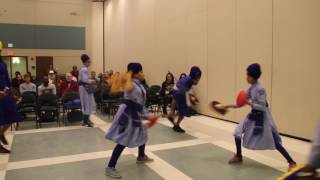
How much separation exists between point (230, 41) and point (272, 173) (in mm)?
4284

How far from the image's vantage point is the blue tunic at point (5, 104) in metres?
5.05

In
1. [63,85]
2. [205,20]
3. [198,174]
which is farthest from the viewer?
[63,85]

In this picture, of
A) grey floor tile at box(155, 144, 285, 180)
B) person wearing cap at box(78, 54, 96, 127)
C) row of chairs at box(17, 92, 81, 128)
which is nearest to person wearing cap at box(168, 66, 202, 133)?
grey floor tile at box(155, 144, 285, 180)

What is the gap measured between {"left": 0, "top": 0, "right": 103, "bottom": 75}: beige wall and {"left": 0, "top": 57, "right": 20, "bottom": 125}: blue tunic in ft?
38.9

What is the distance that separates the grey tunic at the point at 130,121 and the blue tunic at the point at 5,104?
207cm

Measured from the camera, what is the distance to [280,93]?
21.3 ft

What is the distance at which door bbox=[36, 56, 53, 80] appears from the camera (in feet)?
53.7

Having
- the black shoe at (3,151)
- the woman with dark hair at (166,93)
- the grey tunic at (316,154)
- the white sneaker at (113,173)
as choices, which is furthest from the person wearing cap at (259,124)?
the woman with dark hair at (166,93)

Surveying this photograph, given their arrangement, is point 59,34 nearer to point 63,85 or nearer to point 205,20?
point 63,85

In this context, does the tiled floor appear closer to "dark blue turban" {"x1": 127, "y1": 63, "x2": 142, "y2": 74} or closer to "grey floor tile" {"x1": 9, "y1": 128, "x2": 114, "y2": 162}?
"grey floor tile" {"x1": 9, "y1": 128, "x2": 114, "y2": 162}

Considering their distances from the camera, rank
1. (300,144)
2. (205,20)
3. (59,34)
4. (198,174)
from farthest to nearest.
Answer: (59,34)
(205,20)
(300,144)
(198,174)

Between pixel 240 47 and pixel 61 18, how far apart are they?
12186mm

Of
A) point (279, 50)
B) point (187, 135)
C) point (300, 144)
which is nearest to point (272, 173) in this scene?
point (300, 144)

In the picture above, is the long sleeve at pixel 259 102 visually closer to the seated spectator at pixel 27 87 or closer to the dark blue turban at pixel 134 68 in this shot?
the dark blue turban at pixel 134 68
